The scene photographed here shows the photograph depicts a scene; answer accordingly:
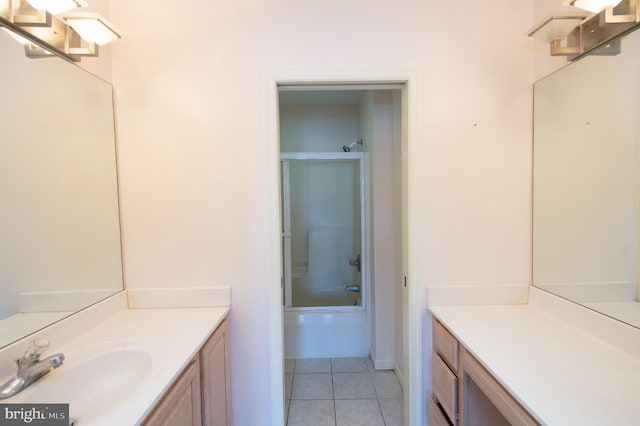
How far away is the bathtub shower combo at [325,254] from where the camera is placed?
272 cm

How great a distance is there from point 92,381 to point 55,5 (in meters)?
1.44

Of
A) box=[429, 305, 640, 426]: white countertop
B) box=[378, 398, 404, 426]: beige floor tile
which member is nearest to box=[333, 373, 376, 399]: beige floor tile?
box=[378, 398, 404, 426]: beige floor tile

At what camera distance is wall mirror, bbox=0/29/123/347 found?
3.46ft

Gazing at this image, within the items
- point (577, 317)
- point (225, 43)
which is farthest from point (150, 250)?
point (577, 317)

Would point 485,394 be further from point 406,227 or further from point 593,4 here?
point 593,4

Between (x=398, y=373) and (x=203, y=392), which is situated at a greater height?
(x=203, y=392)

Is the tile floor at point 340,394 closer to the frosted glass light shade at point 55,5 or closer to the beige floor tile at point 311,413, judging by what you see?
the beige floor tile at point 311,413

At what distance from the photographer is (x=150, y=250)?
1.62 metres

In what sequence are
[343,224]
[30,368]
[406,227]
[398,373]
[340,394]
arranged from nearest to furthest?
[30,368] < [406,227] < [340,394] < [398,373] < [343,224]

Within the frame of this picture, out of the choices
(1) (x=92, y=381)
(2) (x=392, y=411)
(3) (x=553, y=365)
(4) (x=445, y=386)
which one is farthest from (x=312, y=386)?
(3) (x=553, y=365)

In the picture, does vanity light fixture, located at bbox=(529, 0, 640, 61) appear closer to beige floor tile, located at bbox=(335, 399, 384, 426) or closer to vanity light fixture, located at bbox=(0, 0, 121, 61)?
vanity light fixture, located at bbox=(0, 0, 121, 61)

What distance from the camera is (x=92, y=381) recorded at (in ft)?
3.62

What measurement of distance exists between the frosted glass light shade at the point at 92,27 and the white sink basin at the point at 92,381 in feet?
4.46
